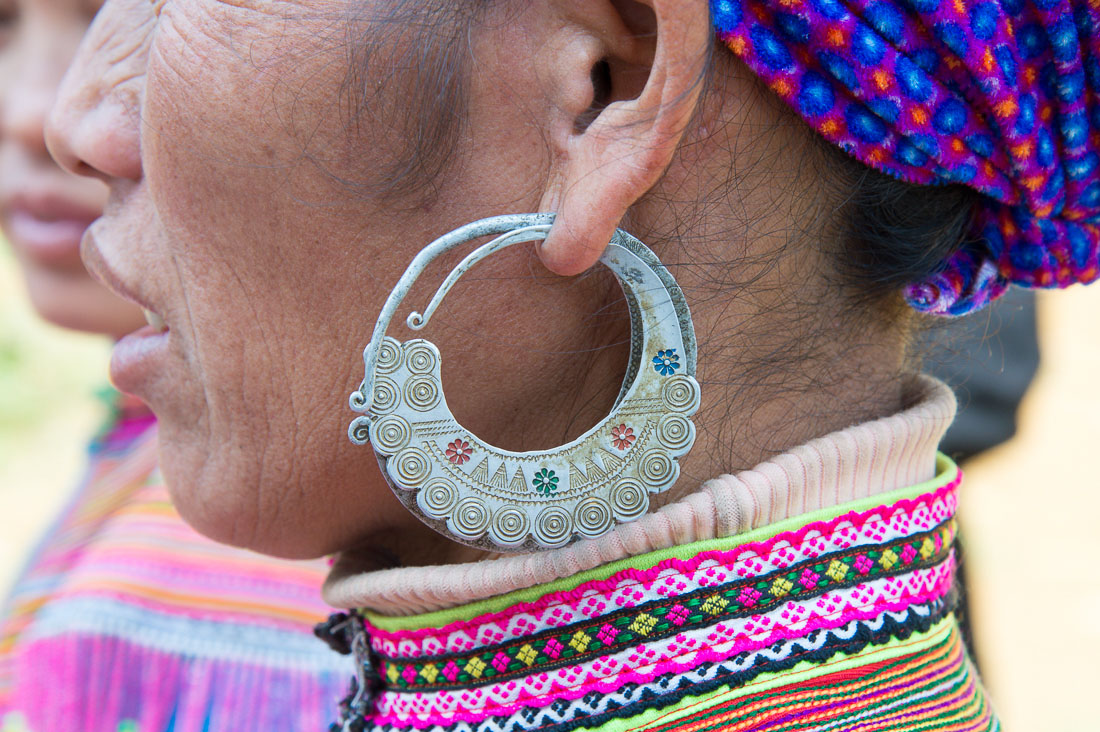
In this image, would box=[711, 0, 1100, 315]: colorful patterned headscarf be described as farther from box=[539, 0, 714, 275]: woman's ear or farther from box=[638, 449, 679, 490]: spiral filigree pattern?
box=[638, 449, 679, 490]: spiral filigree pattern

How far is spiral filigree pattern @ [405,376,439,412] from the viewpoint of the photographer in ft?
3.09

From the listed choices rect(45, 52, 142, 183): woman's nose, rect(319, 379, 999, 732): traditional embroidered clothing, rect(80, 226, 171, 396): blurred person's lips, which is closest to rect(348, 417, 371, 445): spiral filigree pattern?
rect(319, 379, 999, 732): traditional embroidered clothing

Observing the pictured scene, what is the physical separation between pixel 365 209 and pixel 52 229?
1.77 meters

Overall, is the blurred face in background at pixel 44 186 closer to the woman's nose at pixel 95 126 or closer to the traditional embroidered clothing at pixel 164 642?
the traditional embroidered clothing at pixel 164 642

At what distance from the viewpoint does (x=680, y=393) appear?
0.98 metres

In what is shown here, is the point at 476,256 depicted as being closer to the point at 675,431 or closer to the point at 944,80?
the point at 675,431

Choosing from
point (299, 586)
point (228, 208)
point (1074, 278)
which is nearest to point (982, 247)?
point (1074, 278)

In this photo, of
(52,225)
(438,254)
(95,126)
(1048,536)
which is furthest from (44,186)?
(1048,536)

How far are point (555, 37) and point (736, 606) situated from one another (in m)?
0.59

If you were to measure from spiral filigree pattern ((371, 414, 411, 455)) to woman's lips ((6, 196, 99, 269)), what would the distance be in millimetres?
1738

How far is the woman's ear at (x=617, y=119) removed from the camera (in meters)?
0.87

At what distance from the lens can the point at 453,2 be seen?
3.07 feet

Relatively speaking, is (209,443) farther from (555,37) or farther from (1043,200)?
(1043,200)

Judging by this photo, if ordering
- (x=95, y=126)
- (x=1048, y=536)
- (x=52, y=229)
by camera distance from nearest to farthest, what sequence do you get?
(x=95, y=126) → (x=52, y=229) → (x=1048, y=536)
